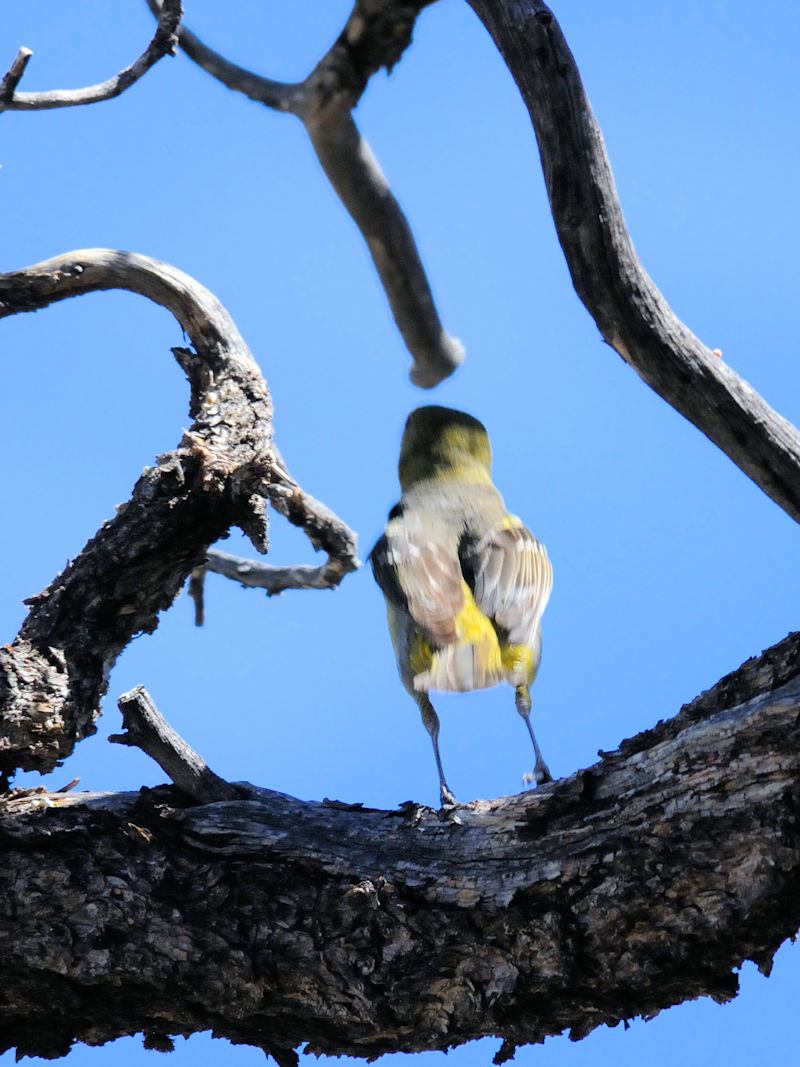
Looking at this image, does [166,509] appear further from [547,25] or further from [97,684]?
[547,25]

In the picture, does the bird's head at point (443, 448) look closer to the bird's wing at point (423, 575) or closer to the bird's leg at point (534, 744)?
the bird's wing at point (423, 575)

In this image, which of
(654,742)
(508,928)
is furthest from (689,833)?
(508,928)

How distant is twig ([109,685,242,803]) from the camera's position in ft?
11.9

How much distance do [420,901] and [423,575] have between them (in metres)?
1.55

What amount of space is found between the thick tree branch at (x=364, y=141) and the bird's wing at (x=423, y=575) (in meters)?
1.73

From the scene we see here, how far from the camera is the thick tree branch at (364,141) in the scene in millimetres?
5668

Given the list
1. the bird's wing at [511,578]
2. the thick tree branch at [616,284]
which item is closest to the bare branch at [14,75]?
the thick tree branch at [616,284]

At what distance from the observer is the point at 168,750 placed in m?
3.66

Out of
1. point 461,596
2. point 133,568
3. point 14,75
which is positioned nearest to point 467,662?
point 461,596

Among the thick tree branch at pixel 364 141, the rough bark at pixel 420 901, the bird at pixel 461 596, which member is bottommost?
the rough bark at pixel 420 901

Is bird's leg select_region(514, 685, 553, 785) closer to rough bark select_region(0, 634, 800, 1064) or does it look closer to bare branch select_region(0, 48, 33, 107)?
rough bark select_region(0, 634, 800, 1064)

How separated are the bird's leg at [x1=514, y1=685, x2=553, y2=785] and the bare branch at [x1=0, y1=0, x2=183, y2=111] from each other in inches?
127

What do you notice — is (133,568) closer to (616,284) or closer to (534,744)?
(534,744)

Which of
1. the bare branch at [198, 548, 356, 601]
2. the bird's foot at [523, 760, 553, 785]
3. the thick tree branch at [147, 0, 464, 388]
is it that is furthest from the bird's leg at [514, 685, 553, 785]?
the thick tree branch at [147, 0, 464, 388]
